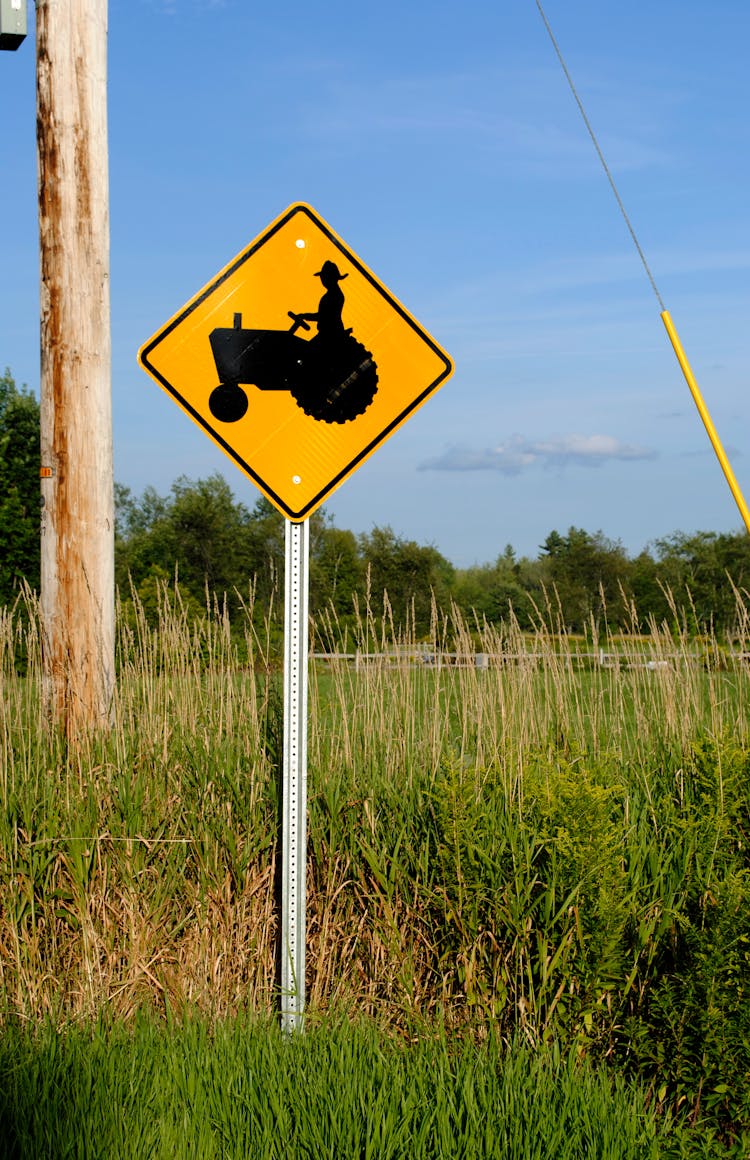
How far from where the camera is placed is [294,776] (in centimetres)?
418

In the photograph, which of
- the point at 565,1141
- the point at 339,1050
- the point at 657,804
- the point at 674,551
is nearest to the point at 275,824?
the point at 339,1050

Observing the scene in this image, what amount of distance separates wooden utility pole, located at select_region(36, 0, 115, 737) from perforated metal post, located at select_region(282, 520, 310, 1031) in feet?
6.64

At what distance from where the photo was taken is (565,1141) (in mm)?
3086

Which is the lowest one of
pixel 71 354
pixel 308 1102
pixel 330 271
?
pixel 308 1102

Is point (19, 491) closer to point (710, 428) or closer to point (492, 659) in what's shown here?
point (492, 659)

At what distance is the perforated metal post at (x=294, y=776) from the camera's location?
4.10m

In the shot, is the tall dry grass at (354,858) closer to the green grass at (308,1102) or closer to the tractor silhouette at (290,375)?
the green grass at (308,1102)

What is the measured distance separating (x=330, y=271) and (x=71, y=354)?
2.16m

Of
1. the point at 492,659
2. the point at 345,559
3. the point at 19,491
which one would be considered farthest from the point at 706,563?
the point at 492,659

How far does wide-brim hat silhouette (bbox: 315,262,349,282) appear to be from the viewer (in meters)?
4.32

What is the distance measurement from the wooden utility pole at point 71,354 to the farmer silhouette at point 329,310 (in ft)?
6.89

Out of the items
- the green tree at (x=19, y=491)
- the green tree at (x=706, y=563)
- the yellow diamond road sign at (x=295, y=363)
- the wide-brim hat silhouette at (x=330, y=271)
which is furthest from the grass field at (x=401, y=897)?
the green tree at (x=19, y=491)

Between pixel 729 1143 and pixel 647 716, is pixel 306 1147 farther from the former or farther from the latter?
pixel 647 716

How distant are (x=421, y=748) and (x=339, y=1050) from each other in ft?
6.17
